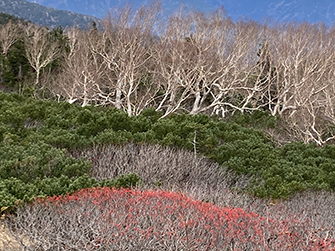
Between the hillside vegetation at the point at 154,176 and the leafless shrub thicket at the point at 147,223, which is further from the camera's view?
the hillside vegetation at the point at 154,176

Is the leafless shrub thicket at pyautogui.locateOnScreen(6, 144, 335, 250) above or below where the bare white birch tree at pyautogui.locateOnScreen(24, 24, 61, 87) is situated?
below

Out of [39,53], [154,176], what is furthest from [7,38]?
[154,176]

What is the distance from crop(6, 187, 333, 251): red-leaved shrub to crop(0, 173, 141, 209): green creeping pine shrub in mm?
139

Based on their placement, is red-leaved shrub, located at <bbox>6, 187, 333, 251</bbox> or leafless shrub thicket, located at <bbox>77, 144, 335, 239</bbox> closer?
red-leaved shrub, located at <bbox>6, 187, 333, 251</bbox>

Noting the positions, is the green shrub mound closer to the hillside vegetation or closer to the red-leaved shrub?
the hillside vegetation

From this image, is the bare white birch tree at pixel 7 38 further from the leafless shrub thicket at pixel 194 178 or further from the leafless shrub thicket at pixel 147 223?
the leafless shrub thicket at pixel 147 223

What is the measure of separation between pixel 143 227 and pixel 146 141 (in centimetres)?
356

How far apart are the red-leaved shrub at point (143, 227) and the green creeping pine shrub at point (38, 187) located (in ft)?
0.45

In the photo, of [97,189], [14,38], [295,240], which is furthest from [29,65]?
[295,240]

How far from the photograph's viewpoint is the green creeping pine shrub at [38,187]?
4.26 m

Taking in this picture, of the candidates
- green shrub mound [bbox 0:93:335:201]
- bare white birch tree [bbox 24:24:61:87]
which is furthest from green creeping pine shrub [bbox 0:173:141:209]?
bare white birch tree [bbox 24:24:61:87]

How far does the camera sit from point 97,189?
4.98 meters

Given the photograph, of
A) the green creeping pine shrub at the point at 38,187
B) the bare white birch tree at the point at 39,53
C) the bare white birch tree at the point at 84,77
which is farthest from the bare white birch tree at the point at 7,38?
the green creeping pine shrub at the point at 38,187

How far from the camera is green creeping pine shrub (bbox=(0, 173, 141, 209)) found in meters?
4.26
